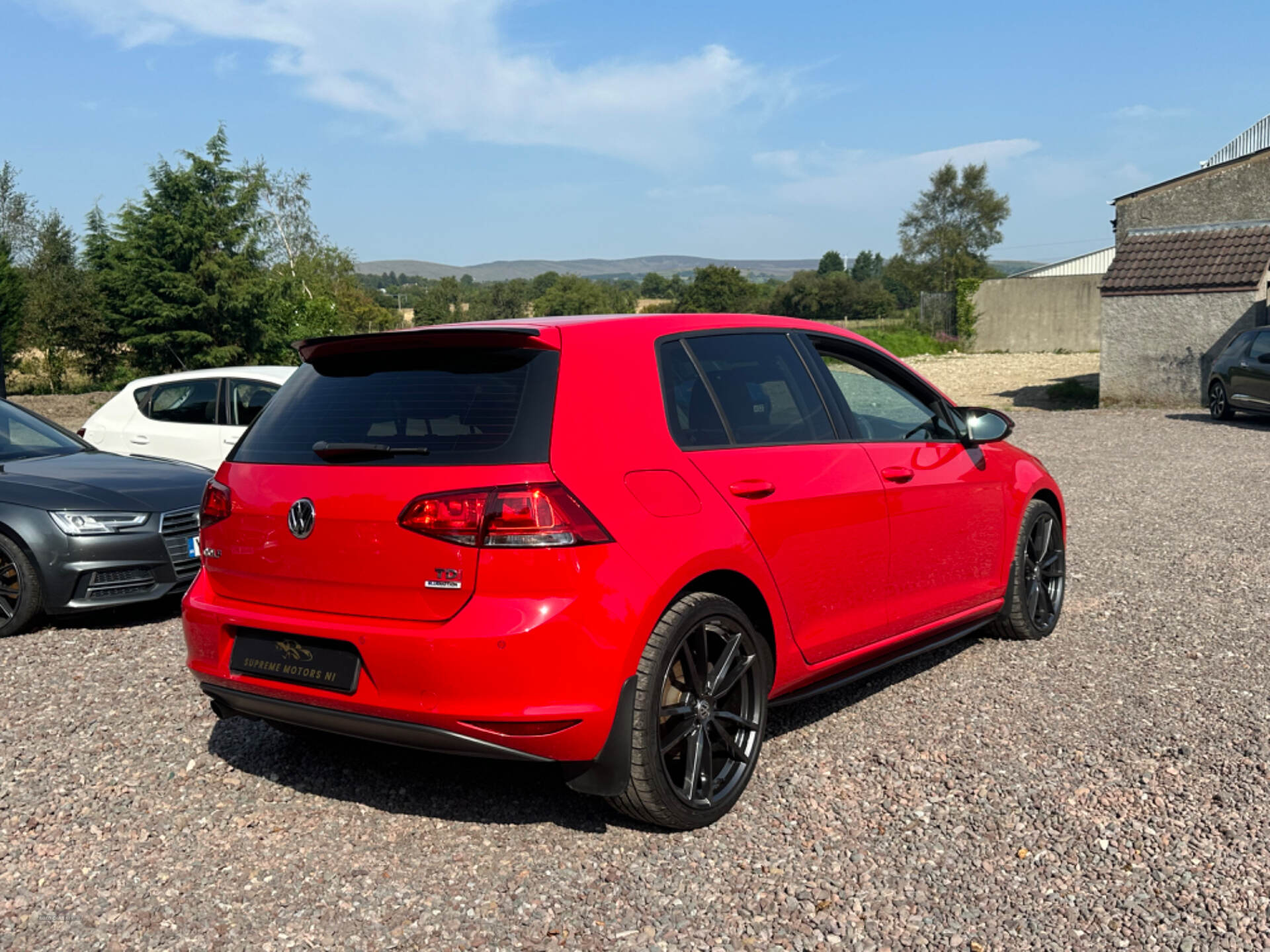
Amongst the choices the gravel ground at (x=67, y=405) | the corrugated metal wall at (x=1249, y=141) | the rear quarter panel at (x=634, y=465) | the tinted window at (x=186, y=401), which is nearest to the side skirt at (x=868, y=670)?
the rear quarter panel at (x=634, y=465)

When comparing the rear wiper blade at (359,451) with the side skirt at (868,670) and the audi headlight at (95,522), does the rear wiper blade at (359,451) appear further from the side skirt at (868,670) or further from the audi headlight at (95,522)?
the audi headlight at (95,522)

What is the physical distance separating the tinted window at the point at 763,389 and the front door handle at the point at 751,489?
0.17 metres

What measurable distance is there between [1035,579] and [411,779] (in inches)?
135

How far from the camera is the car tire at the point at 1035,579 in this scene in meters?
5.88

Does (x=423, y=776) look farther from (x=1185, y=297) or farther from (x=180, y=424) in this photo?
(x=1185, y=297)

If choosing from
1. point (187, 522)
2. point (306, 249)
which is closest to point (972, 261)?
point (306, 249)

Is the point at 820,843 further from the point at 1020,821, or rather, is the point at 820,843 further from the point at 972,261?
the point at 972,261

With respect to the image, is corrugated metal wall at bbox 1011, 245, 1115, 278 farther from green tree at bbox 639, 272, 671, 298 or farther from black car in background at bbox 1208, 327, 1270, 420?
A: green tree at bbox 639, 272, 671, 298

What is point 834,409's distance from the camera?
4699 mm

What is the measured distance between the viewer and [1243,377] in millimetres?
18516

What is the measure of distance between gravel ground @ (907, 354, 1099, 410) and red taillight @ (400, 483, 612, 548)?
18.0 m

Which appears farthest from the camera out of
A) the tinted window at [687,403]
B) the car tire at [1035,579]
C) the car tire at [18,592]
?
the car tire at [18,592]

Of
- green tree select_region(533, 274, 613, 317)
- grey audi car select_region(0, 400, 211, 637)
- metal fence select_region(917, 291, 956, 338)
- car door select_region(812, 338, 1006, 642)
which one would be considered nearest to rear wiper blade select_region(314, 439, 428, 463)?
car door select_region(812, 338, 1006, 642)

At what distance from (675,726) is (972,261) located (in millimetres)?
91895
